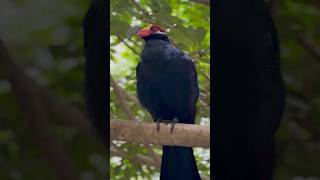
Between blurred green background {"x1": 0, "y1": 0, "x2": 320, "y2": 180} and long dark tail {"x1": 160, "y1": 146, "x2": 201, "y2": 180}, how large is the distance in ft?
0.05

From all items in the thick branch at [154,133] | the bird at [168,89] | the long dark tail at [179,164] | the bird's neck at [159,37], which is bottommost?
the long dark tail at [179,164]

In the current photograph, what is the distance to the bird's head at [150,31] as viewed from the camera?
99cm

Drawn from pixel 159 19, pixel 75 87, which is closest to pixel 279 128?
pixel 159 19

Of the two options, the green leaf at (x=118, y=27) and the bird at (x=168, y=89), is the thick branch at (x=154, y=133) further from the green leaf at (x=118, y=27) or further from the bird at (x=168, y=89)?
the green leaf at (x=118, y=27)

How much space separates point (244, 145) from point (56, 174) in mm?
392

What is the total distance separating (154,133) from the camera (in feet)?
3.27

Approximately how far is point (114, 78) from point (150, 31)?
11cm

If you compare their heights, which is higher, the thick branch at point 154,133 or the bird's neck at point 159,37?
the bird's neck at point 159,37

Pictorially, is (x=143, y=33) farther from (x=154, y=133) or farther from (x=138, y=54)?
(x=154, y=133)

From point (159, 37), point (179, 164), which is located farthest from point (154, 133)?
point (159, 37)

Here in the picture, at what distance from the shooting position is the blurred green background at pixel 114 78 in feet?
3.25

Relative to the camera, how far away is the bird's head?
0.99 meters

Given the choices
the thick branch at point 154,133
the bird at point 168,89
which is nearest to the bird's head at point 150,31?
the bird at point 168,89

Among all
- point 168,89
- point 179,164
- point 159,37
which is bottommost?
point 179,164
